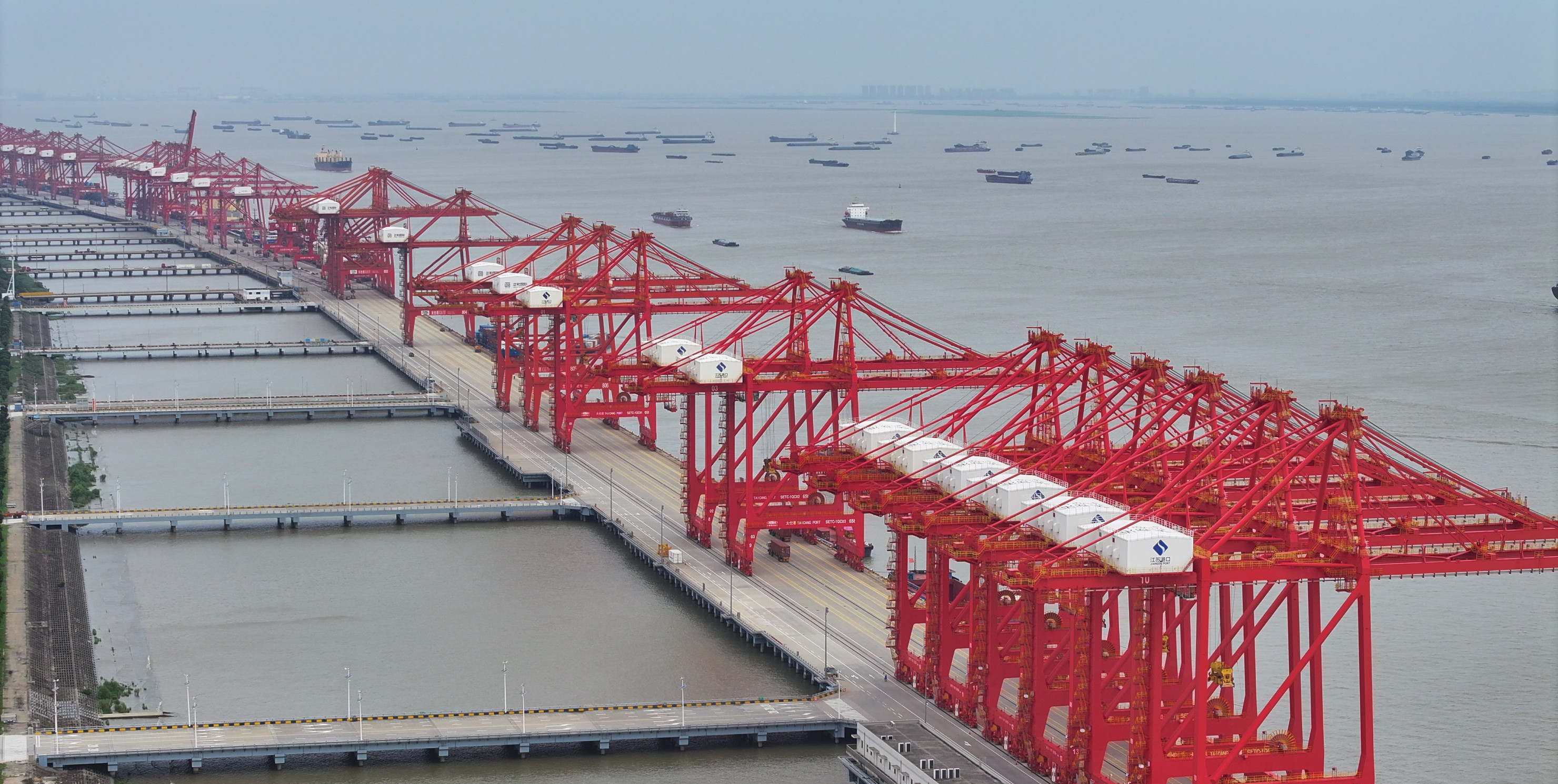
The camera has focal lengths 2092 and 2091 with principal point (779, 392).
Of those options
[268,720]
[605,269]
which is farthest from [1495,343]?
[268,720]

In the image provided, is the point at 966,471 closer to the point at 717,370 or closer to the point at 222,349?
the point at 717,370

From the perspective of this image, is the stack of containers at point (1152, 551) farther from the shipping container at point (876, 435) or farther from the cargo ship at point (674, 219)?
the cargo ship at point (674, 219)

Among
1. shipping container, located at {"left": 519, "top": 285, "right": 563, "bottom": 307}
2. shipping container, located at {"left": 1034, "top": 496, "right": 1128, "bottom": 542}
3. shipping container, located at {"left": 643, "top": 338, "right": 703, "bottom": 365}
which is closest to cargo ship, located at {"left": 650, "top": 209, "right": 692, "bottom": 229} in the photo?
shipping container, located at {"left": 519, "top": 285, "right": 563, "bottom": 307}

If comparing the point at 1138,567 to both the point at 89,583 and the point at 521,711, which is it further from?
the point at 89,583

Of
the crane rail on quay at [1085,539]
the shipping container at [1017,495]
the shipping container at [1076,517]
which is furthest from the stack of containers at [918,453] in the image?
the shipping container at [1076,517]

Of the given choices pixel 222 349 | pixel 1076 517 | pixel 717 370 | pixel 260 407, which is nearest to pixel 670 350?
pixel 717 370
